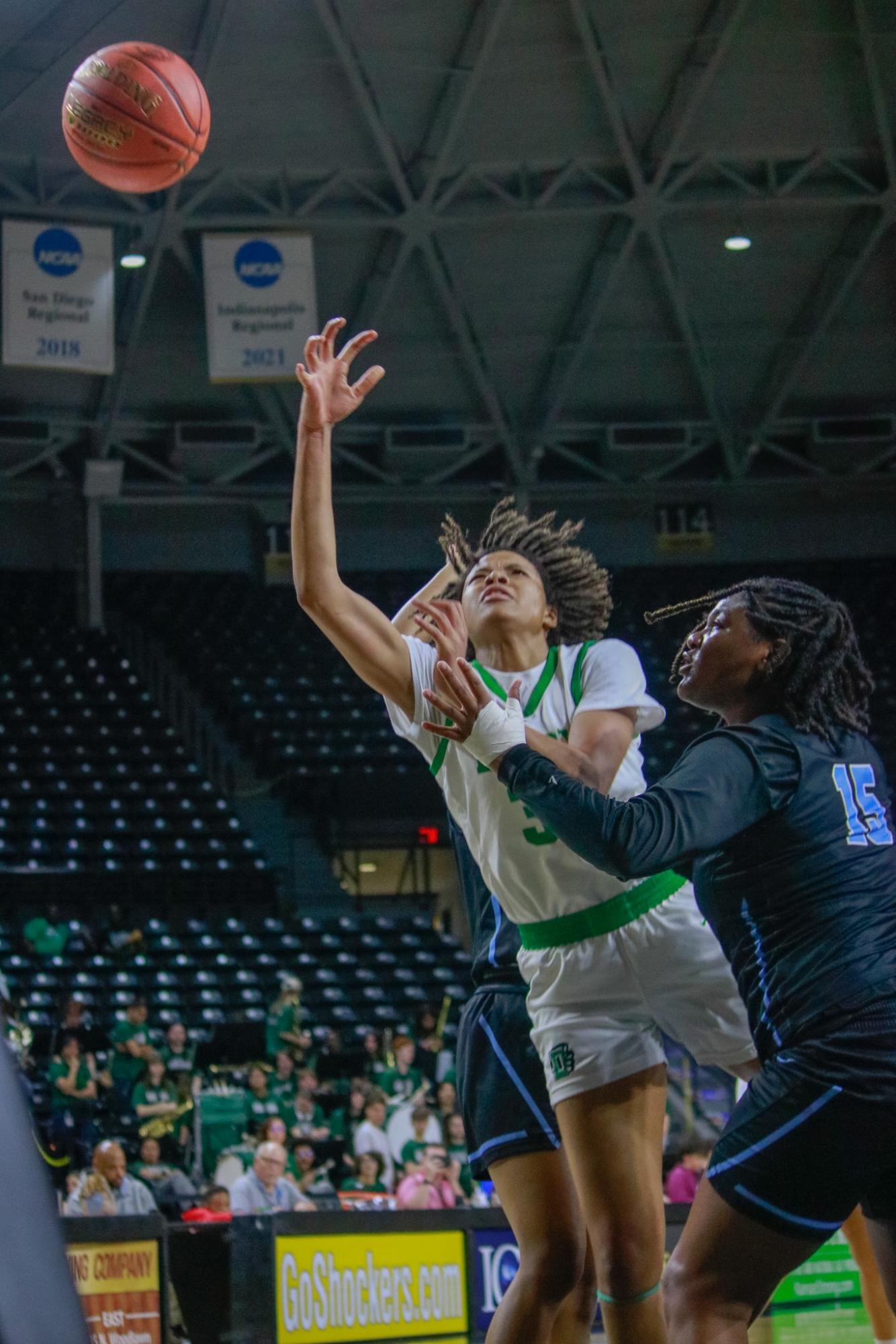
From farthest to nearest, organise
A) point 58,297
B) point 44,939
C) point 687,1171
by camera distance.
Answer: point 58,297 < point 44,939 < point 687,1171

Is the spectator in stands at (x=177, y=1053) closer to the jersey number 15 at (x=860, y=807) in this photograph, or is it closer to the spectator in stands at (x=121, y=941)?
the spectator in stands at (x=121, y=941)

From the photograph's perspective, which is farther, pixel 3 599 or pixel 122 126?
pixel 3 599

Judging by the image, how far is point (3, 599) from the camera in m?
22.6

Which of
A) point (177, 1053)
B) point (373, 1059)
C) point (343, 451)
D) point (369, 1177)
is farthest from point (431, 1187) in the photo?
point (343, 451)

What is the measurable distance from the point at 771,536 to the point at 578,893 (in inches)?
877

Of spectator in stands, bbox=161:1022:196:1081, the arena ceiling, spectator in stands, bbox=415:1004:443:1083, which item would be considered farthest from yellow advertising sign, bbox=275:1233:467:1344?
the arena ceiling

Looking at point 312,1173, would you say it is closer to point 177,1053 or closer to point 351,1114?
point 351,1114

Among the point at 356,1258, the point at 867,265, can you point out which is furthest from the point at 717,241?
the point at 356,1258

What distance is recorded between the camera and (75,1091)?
39.6 feet

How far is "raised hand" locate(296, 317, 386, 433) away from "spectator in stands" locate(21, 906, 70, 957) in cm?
1223

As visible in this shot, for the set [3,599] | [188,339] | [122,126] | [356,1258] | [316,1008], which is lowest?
[356,1258]

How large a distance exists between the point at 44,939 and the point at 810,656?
517 inches

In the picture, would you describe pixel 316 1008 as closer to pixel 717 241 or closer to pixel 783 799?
pixel 717 241

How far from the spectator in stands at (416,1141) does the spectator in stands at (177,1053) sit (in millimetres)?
1986
